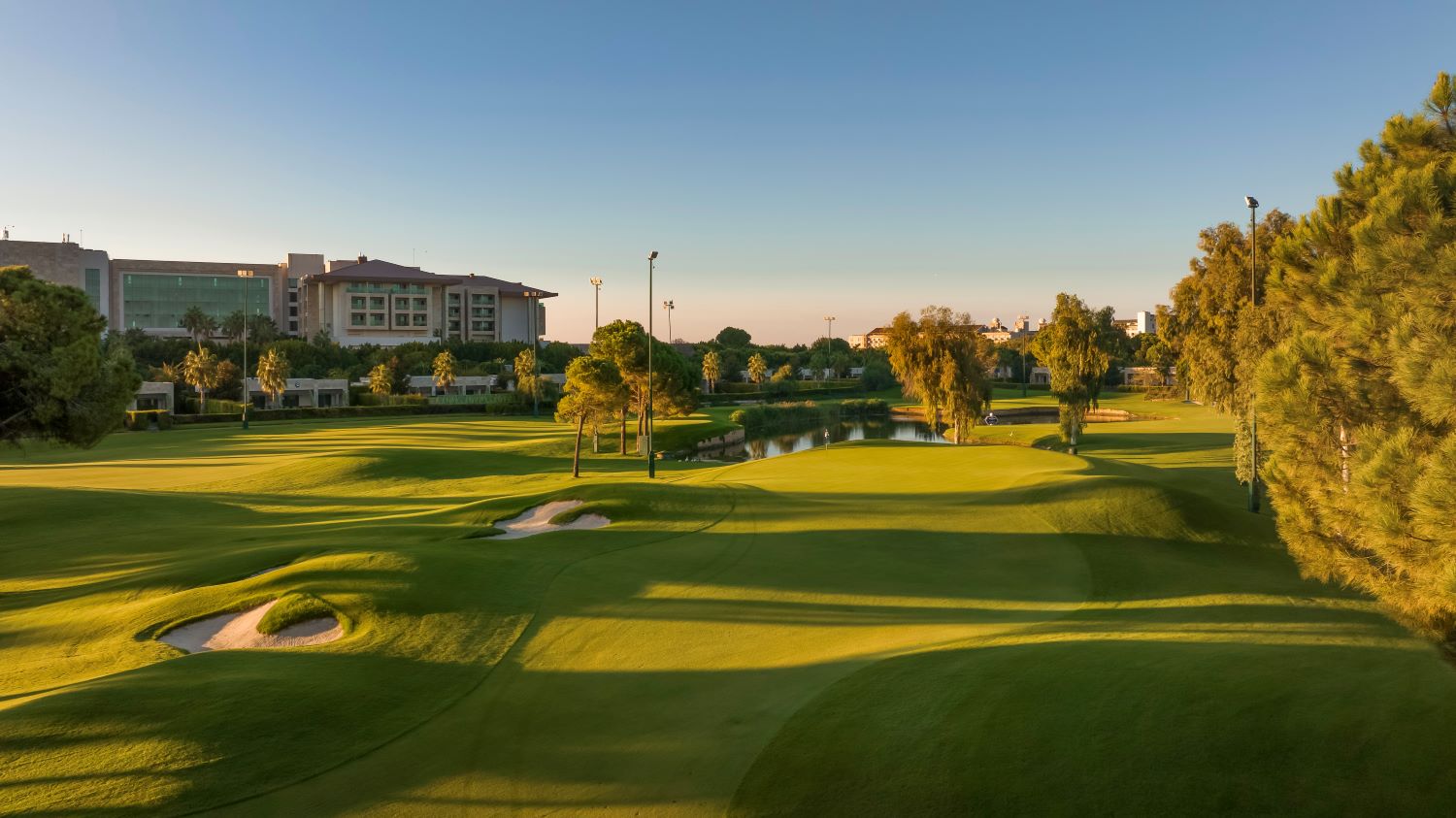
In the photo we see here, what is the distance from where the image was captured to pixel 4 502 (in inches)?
1169

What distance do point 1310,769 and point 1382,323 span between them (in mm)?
5118

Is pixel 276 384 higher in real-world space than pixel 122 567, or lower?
higher

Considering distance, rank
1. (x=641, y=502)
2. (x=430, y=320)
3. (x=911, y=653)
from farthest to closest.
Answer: (x=430, y=320), (x=641, y=502), (x=911, y=653)

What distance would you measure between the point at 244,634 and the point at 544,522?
10.2 meters

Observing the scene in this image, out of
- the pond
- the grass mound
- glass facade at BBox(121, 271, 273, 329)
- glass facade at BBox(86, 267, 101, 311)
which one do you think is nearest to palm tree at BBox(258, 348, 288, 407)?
the pond

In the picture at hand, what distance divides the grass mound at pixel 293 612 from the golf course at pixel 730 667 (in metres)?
0.11

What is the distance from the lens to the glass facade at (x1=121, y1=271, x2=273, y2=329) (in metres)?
151

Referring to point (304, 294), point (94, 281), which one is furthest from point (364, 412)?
point (94, 281)

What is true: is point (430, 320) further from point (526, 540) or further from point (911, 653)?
point (911, 653)

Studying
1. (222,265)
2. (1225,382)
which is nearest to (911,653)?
(1225,382)

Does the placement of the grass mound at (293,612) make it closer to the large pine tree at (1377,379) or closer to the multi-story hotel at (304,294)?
the large pine tree at (1377,379)

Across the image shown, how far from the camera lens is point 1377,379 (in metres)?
9.71

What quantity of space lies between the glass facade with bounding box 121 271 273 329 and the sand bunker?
156709 millimetres

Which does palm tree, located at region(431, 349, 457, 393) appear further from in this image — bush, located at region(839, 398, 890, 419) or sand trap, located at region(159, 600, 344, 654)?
sand trap, located at region(159, 600, 344, 654)
